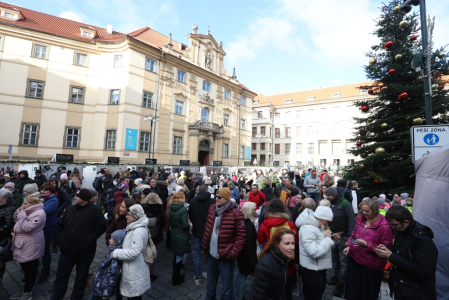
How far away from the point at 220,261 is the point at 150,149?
19860mm

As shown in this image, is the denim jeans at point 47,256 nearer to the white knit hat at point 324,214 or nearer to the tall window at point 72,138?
the white knit hat at point 324,214

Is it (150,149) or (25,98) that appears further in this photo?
(150,149)

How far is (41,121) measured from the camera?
19859 millimetres

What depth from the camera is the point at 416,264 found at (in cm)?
235

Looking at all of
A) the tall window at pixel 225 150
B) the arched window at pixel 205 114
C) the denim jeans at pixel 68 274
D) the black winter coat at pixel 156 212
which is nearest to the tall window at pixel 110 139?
the arched window at pixel 205 114

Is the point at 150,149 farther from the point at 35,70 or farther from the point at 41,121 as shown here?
the point at 35,70

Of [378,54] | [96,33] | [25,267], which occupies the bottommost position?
[25,267]

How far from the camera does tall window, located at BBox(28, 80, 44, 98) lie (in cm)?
1962

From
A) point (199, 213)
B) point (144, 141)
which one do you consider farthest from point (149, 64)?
point (199, 213)

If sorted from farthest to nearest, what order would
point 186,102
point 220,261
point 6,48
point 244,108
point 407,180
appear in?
point 244,108
point 186,102
point 6,48
point 407,180
point 220,261

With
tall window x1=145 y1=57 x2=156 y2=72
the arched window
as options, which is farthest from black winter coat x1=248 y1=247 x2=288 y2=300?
the arched window

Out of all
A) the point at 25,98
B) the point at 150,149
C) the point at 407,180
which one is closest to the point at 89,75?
the point at 25,98

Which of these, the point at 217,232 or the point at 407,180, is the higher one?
the point at 407,180

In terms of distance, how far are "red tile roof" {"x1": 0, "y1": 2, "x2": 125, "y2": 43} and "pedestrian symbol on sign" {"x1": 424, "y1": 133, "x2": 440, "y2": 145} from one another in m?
26.1
